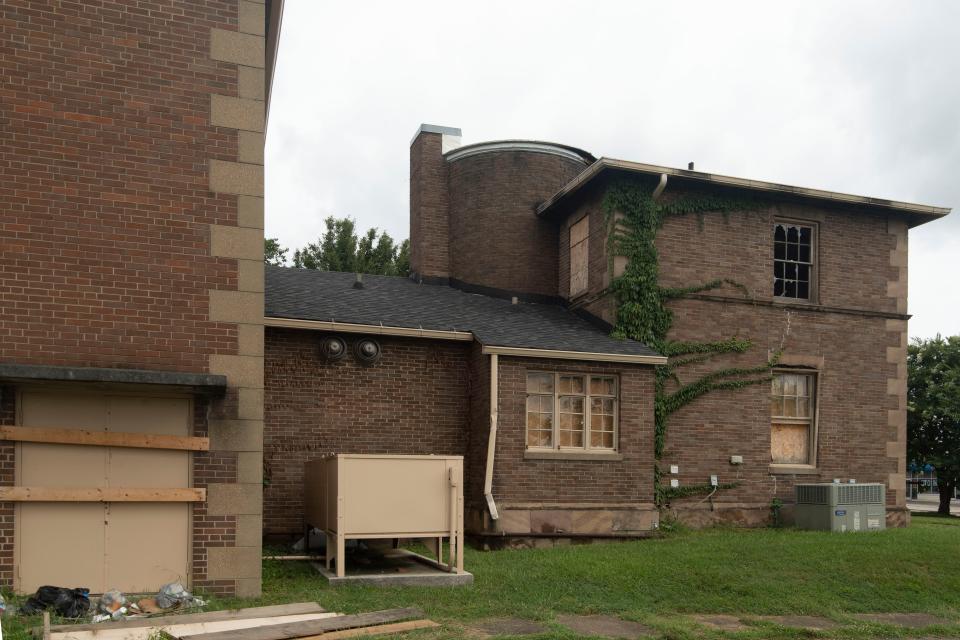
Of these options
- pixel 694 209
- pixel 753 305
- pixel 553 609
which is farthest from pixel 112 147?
pixel 753 305

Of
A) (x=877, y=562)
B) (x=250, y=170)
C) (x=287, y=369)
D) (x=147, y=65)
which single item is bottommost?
(x=877, y=562)

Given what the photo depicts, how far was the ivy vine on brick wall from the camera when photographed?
17172 millimetres

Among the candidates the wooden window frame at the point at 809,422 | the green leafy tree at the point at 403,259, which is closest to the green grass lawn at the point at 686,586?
the wooden window frame at the point at 809,422

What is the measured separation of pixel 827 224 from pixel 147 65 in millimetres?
13836

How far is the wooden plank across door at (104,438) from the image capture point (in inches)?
368

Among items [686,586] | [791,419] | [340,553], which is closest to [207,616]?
[340,553]

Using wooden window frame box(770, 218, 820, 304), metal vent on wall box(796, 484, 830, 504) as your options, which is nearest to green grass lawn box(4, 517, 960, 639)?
metal vent on wall box(796, 484, 830, 504)

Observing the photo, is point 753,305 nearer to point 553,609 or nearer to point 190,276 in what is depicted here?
point 553,609

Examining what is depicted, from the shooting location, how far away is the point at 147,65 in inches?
400

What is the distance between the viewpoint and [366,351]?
15.4m

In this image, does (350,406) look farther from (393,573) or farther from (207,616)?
(207,616)

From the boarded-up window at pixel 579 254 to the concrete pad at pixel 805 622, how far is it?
992 cm

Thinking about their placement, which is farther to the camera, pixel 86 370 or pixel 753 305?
pixel 753 305

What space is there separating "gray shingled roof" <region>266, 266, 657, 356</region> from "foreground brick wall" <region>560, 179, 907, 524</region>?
1.18 metres
